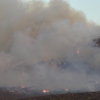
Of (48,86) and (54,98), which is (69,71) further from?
(54,98)

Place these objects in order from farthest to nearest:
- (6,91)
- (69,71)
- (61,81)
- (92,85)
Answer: (69,71) < (61,81) < (6,91) < (92,85)

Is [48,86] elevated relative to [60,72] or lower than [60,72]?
lower

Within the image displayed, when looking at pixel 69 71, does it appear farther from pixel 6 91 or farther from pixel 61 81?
pixel 6 91

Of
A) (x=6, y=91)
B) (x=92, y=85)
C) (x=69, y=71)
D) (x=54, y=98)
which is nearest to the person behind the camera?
(x=54, y=98)

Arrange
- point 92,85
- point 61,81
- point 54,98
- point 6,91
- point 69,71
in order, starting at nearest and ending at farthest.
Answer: point 54,98
point 92,85
point 6,91
point 61,81
point 69,71

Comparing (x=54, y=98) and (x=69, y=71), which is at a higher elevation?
(x=69, y=71)

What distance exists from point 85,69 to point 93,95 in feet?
118

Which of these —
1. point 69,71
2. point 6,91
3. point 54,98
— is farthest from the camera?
point 69,71

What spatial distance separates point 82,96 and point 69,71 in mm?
35077

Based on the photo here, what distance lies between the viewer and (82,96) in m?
50.8

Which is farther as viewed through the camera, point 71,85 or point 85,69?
point 85,69

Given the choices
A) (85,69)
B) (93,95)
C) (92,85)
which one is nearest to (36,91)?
(92,85)

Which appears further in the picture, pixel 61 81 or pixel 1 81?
pixel 1 81

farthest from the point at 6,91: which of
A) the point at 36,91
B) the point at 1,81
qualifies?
the point at 1,81
